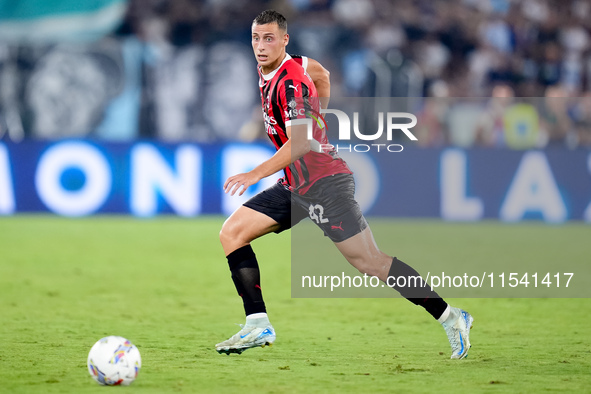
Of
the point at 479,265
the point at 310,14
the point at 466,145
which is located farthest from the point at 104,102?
the point at 479,265

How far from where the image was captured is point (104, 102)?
47.7ft

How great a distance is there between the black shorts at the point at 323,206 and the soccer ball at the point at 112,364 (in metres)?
1.41

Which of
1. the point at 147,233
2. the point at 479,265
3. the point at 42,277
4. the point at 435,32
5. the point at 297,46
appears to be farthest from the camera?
the point at 435,32

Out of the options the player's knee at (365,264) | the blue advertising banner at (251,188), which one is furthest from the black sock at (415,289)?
the blue advertising banner at (251,188)

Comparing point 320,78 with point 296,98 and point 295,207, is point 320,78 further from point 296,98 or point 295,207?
point 295,207

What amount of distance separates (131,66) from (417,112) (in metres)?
4.58

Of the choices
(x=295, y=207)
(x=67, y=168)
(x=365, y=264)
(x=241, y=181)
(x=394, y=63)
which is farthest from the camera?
(x=394, y=63)

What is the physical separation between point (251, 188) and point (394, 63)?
3.00 metres

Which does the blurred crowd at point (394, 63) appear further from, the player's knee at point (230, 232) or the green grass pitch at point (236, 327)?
the player's knee at point (230, 232)

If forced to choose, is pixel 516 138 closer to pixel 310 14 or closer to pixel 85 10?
pixel 310 14

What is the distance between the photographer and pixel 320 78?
6305 mm

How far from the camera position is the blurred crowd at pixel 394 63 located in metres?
14.0

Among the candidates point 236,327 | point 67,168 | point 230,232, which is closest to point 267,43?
point 230,232

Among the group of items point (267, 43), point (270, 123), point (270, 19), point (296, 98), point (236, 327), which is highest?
point (270, 19)
